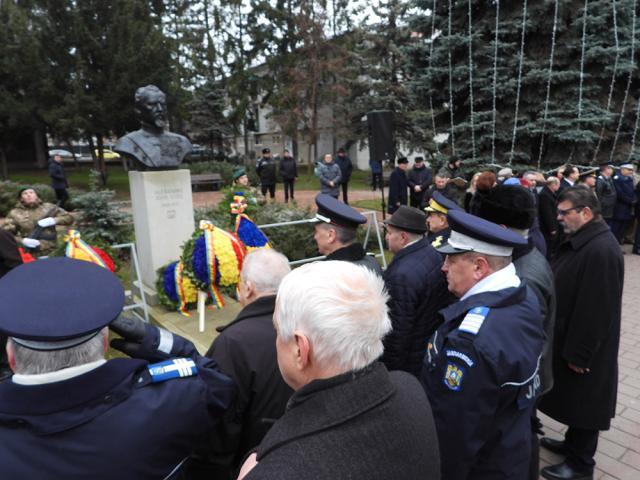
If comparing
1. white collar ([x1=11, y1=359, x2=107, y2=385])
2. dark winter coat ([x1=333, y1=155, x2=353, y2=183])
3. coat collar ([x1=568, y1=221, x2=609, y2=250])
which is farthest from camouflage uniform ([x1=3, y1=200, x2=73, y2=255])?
dark winter coat ([x1=333, y1=155, x2=353, y2=183])

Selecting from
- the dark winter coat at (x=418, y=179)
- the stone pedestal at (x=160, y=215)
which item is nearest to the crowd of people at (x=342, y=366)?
the stone pedestal at (x=160, y=215)

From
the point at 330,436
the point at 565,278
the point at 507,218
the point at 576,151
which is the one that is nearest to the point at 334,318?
the point at 330,436

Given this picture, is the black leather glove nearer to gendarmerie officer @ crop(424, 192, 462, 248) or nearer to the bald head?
the bald head

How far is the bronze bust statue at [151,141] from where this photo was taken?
598cm

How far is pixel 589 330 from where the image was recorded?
3.14 metres

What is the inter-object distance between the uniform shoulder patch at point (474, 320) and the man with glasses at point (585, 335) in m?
1.55

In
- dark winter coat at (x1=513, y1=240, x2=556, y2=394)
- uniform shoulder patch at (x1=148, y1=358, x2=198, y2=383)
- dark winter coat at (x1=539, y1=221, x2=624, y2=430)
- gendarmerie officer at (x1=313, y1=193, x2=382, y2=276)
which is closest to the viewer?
uniform shoulder patch at (x1=148, y1=358, x2=198, y2=383)

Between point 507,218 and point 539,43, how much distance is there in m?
11.3

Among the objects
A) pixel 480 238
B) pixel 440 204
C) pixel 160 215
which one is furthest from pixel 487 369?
pixel 160 215

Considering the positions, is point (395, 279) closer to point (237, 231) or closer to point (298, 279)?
point (298, 279)

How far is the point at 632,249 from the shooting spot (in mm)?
10797

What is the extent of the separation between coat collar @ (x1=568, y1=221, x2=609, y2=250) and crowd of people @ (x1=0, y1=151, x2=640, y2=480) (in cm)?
1

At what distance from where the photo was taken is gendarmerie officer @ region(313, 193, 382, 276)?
3.42m

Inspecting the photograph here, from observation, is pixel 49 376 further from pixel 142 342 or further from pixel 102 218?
pixel 102 218
